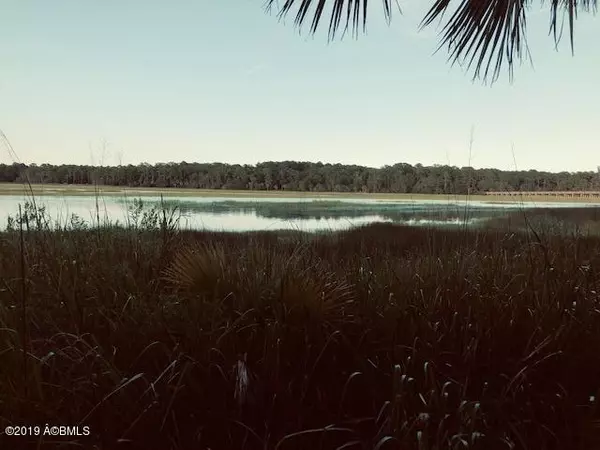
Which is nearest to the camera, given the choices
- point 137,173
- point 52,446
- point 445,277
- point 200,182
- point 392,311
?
point 52,446

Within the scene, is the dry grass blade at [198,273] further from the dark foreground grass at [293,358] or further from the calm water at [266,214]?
the calm water at [266,214]

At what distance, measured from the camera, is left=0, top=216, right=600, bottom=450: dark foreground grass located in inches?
54.8

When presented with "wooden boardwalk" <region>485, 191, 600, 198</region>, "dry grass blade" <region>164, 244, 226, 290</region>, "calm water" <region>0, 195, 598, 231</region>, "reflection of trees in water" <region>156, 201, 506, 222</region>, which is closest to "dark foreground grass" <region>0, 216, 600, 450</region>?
"dry grass blade" <region>164, 244, 226, 290</region>

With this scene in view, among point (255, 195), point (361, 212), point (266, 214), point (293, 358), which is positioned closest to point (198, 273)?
point (293, 358)

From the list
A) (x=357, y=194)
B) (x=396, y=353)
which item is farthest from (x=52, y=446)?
(x=357, y=194)

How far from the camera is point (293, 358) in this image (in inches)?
72.1

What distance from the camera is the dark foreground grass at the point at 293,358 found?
4.57 feet

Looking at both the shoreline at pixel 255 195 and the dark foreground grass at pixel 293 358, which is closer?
the dark foreground grass at pixel 293 358

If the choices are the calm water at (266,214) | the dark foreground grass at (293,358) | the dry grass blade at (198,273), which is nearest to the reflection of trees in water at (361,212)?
the calm water at (266,214)

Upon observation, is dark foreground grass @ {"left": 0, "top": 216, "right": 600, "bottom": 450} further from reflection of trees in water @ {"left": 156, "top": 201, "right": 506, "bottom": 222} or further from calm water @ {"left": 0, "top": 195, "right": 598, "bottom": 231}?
reflection of trees in water @ {"left": 156, "top": 201, "right": 506, "bottom": 222}

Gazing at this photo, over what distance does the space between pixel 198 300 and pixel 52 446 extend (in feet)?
2.85

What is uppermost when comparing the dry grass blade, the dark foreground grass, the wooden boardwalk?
the wooden boardwalk

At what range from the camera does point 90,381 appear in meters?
1.50

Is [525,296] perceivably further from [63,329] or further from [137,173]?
[137,173]
